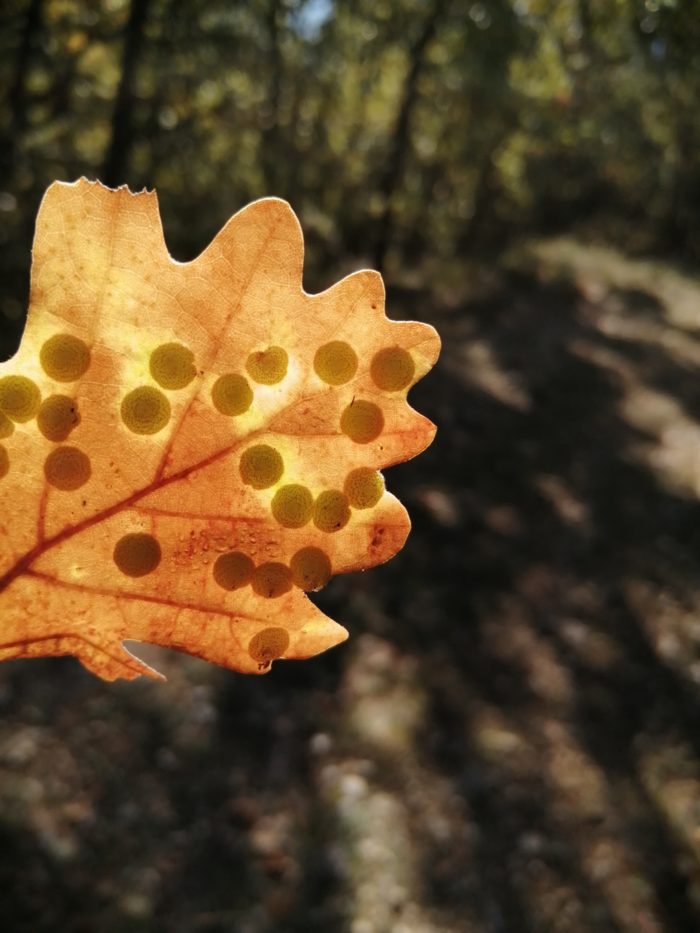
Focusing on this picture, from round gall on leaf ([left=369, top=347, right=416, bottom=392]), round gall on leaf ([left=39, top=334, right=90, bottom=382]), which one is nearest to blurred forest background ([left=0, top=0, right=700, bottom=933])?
round gall on leaf ([left=369, top=347, right=416, bottom=392])

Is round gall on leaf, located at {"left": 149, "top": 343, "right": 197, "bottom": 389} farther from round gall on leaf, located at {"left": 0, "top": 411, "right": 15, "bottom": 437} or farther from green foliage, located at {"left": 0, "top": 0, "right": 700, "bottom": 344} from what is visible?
green foliage, located at {"left": 0, "top": 0, "right": 700, "bottom": 344}

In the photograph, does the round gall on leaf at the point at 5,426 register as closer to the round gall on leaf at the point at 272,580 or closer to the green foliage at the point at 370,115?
the round gall on leaf at the point at 272,580

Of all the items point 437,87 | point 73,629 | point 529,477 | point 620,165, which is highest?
point 620,165

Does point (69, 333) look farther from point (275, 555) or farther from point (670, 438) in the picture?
point (670, 438)

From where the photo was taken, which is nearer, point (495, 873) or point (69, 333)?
point (69, 333)

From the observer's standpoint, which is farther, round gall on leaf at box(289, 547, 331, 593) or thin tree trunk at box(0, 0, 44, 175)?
thin tree trunk at box(0, 0, 44, 175)

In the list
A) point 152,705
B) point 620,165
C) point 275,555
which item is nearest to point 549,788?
point 152,705

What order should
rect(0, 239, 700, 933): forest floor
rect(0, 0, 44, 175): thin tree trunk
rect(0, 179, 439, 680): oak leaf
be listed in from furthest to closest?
rect(0, 0, 44, 175): thin tree trunk, rect(0, 239, 700, 933): forest floor, rect(0, 179, 439, 680): oak leaf
